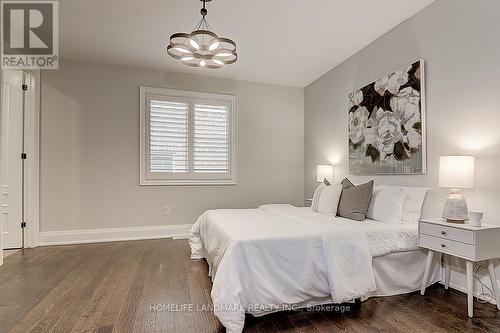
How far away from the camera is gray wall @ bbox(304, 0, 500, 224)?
234cm

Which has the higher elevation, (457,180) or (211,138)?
(211,138)

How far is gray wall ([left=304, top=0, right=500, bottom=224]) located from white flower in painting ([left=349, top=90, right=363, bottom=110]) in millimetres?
219

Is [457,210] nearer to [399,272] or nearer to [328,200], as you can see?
[399,272]

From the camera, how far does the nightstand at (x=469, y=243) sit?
2064 millimetres

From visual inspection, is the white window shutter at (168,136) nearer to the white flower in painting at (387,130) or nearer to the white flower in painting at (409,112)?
the white flower in painting at (387,130)

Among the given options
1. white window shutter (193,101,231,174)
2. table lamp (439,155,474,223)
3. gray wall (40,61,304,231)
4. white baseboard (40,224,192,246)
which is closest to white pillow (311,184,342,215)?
table lamp (439,155,474,223)

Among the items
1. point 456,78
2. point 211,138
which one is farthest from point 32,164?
point 456,78

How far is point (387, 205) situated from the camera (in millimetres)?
2916

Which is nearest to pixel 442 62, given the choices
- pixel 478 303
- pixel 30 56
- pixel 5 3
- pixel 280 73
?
pixel 478 303

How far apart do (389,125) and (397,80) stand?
0.52 metres

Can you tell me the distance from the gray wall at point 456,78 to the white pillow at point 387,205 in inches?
10.8

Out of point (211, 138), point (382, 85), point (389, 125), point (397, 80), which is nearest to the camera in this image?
point (397, 80)

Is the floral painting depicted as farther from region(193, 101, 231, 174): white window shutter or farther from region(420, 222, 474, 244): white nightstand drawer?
region(193, 101, 231, 174): white window shutter

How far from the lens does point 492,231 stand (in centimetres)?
212
